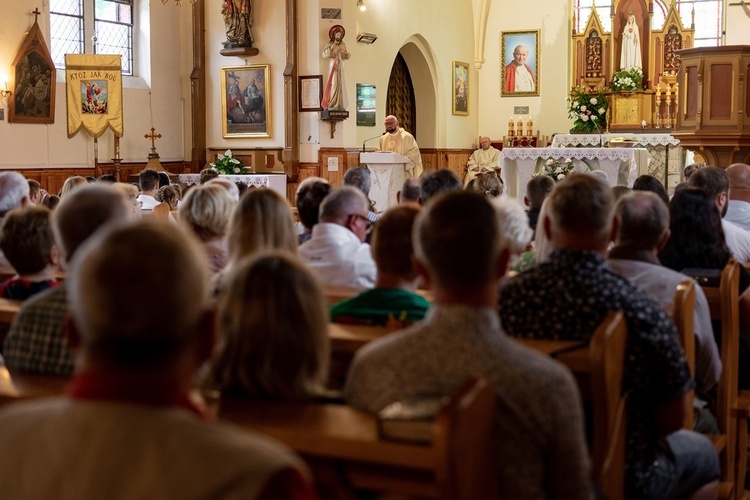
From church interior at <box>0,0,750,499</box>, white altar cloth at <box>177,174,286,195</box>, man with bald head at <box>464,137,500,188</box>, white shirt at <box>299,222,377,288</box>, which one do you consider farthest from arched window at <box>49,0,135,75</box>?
white shirt at <box>299,222,377,288</box>

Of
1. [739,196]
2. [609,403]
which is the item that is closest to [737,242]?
[739,196]

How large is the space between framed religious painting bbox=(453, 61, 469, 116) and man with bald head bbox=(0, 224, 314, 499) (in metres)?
18.4

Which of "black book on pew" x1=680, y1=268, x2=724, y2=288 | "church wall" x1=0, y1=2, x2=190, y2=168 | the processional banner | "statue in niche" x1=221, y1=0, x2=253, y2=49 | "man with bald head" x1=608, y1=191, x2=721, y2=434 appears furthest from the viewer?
"statue in niche" x1=221, y1=0, x2=253, y2=49

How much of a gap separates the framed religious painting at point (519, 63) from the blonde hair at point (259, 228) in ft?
55.3

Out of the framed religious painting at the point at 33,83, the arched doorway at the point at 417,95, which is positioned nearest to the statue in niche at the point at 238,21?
the framed religious painting at the point at 33,83

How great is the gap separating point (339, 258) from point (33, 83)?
10.1 meters

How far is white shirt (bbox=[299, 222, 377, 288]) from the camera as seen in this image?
494 centimetres

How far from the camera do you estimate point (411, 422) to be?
1.80m

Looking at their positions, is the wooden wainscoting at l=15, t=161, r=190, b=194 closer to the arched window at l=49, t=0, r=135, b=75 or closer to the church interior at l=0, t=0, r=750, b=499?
the church interior at l=0, t=0, r=750, b=499

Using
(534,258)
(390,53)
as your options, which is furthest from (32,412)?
(390,53)

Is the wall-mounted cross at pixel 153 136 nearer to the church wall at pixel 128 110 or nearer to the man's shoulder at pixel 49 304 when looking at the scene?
the church wall at pixel 128 110

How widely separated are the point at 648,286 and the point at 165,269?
2.80 metres

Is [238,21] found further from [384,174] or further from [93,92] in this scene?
[384,174]

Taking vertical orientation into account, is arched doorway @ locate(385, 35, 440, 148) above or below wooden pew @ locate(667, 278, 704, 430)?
above
